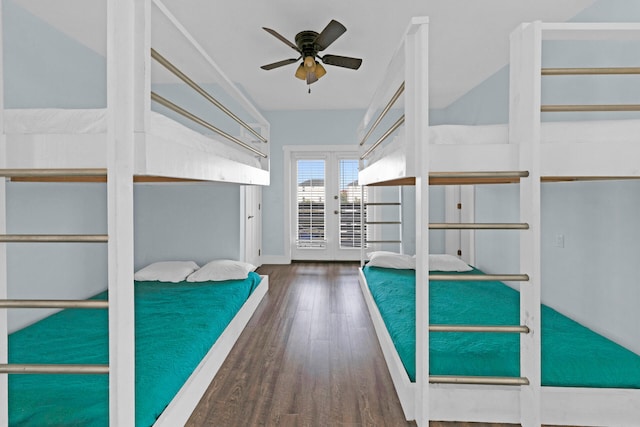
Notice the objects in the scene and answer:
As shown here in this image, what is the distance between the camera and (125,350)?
1.36 metres

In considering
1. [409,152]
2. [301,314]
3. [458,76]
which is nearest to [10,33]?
[409,152]

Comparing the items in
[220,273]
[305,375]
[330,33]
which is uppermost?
[330,33]

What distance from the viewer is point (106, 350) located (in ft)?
7.21

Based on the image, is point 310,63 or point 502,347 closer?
point 502,347

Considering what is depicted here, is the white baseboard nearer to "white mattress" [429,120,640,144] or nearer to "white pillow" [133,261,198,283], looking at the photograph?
"white pillow" [133,261,198,283]

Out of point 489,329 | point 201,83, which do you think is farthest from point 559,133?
point 201,83

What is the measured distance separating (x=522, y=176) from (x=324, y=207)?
490 cm

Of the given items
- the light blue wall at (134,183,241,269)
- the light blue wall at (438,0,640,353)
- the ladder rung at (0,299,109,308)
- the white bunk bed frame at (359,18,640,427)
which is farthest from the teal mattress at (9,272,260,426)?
the light blue wall at (438,0,640,353)

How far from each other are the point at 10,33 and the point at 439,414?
3.54m

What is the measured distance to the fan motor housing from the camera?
10.4ft

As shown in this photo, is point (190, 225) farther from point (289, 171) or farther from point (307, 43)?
point (307, 43)

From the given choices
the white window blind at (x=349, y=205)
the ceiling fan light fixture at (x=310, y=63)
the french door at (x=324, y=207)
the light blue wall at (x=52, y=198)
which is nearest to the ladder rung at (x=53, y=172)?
the light blue wall at (x=52, y=198)

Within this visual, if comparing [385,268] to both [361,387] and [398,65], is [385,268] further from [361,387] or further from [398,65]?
[398,65]

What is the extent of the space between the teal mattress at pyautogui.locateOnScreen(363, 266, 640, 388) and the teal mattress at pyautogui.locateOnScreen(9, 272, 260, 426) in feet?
4.05
